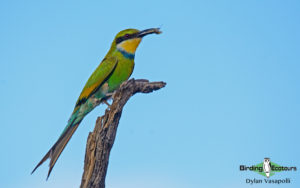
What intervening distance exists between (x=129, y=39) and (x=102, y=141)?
1.85 metres

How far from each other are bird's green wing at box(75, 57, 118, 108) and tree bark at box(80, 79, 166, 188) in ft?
2.64

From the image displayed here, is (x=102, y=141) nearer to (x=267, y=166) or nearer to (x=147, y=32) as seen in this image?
(x=147, y=32)

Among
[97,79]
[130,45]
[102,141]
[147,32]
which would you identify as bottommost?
[102,141]

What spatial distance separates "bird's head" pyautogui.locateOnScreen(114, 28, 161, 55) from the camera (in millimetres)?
5453

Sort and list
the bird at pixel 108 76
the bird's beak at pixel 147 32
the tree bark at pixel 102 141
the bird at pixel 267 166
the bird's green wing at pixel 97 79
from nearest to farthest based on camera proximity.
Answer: the tree bark at pixel 102 141, the bird at pixel 267 166, the bird at pixel 108 76, the bird's green wing at pixel 97 79, the bird's beak at pixel 147 32

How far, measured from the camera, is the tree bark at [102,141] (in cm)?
405

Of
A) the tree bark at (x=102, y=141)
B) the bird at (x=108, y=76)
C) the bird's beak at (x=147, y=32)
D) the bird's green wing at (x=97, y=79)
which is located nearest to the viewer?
the tree bark at (x=102, y=141)

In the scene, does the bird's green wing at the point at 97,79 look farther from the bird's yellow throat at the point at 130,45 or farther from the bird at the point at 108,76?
the bird's yellow throat at the point at 130,45

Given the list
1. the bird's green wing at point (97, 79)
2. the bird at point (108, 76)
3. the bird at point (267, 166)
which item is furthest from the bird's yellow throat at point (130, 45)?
the bird at point (267, 166)

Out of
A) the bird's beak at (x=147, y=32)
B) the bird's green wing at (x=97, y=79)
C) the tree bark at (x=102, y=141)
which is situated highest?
the bird's beak at (x=147, y=32)

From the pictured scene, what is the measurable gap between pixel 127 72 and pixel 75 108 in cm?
85

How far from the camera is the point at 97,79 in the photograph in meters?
5.16

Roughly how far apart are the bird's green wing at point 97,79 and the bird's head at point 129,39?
266 millimetres

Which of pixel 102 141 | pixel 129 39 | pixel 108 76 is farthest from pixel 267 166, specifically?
pixel 129 39
